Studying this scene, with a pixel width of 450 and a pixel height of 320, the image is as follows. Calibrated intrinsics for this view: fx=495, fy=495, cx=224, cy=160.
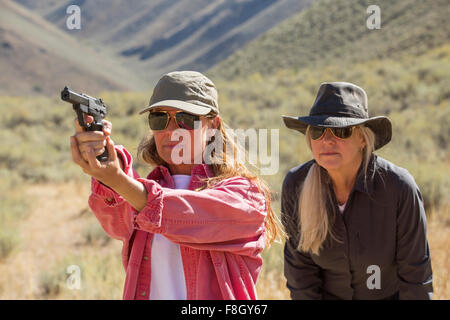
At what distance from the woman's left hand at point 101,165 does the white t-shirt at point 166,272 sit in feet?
1.42

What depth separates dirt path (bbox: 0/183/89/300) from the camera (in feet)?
20.2

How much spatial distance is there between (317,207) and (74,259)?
15.6 feet

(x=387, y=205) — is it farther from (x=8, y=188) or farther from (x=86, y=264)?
(x=8, y=188)

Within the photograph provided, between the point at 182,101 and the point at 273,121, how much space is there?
14683 millimetres

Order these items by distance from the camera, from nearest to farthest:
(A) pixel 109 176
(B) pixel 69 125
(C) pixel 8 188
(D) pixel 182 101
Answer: (A) pixel 109 176 < (D) pixel 182 101 < (C) pixel 8 188 < (B) pixel 69 125

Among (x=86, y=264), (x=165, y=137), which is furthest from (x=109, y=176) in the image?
(x=86, y=264)

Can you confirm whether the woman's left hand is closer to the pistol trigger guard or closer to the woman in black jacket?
the pistol trigger guard

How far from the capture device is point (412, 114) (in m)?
14.4

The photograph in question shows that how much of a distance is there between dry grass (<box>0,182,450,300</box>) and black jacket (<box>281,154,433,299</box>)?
184 centimetres

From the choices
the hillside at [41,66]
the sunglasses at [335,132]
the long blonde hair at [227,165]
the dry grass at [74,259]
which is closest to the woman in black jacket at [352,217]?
the sunglasses at [335,132]

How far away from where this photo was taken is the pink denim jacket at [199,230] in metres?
1.83

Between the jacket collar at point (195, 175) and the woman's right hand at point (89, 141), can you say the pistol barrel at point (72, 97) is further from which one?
the jacket collar at point (195, 175)

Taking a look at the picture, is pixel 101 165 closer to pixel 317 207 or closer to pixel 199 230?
pixel 199 230

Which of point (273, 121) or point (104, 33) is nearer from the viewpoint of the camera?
point (273, 121)
